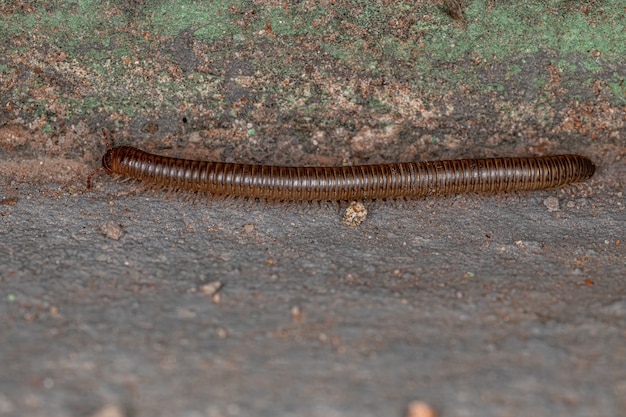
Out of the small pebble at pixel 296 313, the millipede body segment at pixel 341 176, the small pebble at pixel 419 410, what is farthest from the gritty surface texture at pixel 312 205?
the small pebble at pixel 419 410

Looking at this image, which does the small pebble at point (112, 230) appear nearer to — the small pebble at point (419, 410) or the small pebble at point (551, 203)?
the small pebble at point (419, 410)

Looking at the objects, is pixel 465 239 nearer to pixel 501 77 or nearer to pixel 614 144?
pixel 501 77

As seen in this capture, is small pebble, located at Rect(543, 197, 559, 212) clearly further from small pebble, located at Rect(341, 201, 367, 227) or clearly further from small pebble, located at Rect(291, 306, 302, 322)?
small pebble, located at Rect(291, 306, 302, 322)

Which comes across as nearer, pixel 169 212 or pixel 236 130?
pixel 169 212

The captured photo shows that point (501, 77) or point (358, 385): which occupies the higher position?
point (501, 77)

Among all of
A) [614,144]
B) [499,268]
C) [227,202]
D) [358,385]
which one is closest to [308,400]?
[358,385]

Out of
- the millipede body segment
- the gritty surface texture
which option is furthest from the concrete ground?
the millipede body segment
